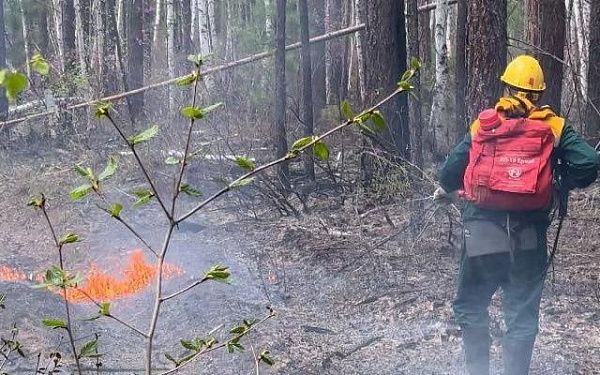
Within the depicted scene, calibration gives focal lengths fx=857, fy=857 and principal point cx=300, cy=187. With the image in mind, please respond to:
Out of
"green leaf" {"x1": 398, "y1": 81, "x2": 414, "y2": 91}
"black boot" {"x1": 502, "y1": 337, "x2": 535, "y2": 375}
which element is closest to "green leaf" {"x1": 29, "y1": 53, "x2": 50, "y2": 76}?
"green leaf" {"x1": 398, "y1": 81, "x2": 414, "y2": 91}

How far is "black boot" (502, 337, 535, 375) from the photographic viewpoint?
505 cm

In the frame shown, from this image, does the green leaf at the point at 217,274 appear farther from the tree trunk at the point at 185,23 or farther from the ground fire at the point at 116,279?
the tree trunk at the point at 185,23

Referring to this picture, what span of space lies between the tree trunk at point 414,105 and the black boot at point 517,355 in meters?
2.35

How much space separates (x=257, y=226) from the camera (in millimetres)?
10273

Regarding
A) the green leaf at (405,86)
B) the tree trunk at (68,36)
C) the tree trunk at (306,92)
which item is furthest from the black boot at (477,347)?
the tree trunk at (68,36)

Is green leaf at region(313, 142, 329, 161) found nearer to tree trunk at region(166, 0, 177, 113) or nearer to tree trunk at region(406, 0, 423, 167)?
tree trunk at region(406, 0, 423, 167)

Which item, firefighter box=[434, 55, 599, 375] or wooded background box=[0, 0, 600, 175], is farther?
wooded background box=[0, 0, 600, 175]

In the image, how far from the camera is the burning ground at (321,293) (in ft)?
20.5

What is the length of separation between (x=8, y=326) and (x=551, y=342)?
444cm

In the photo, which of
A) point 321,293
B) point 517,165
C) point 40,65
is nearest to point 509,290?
point 517,165

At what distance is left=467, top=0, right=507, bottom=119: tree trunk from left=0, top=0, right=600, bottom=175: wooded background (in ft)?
0.03

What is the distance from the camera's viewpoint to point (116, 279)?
8.85 meters

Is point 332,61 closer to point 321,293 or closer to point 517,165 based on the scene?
point 321,293

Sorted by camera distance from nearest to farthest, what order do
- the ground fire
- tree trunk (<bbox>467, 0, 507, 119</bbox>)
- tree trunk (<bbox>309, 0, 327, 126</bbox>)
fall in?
the ground fire → tree trunk (<bbox>467, 0, 507, 119</bbox>) → tree trunk (<bbox>309, 0, 327, 126</bbox>)
